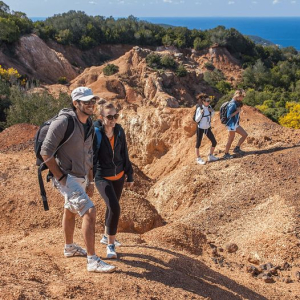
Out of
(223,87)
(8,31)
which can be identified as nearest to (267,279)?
(223,87)

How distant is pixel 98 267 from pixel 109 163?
1.27m

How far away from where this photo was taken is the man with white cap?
13.9ft

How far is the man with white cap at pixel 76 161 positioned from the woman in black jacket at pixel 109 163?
1.19ft

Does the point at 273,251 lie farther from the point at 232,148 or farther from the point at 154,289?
the point at 232,148

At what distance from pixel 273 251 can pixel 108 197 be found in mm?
3560

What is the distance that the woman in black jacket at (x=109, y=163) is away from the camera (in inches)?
192

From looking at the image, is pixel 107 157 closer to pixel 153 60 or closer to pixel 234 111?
pixel 234 111

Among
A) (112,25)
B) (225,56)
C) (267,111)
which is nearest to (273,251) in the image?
(267,111)

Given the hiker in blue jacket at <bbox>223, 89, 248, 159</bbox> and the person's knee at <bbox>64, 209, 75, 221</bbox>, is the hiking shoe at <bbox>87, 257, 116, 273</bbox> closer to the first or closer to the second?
the person's knee at <bbox>64, 209, 75, 221</bbox>

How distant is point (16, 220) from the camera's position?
723 centimetres

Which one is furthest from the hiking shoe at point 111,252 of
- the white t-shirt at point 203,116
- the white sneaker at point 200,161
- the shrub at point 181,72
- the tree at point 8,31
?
the tree at point 8,31

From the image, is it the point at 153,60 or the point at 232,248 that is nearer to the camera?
the point at 232,248

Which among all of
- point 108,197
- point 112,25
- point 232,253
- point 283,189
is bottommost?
point 232,253

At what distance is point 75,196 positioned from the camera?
14.3 feet
